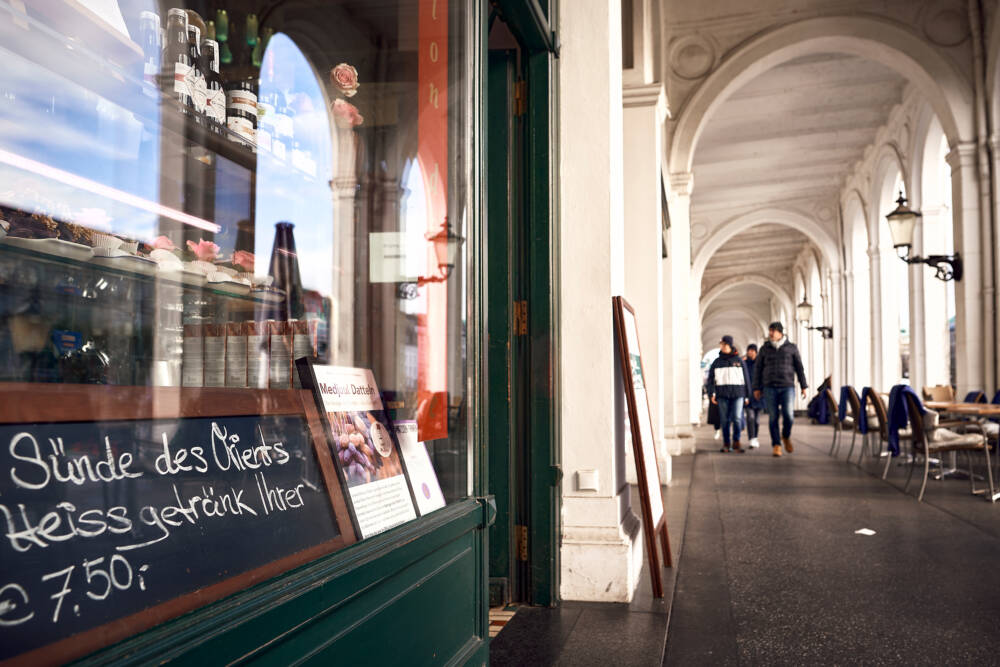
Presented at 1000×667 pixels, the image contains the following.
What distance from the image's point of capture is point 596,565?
11.0 ft

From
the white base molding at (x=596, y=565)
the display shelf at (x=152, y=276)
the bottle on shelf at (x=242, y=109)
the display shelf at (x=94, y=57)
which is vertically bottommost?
the white base molding at (x=596, y=565)

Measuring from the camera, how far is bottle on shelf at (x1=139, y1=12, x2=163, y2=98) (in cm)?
150

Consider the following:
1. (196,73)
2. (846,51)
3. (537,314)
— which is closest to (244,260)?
(196,73)

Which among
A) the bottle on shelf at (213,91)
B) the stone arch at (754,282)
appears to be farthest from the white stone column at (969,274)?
the stone arch at (754,282)

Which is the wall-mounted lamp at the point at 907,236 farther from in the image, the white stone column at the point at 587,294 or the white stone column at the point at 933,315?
the white stone column at the point at 587,294

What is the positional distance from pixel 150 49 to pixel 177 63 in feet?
0.28

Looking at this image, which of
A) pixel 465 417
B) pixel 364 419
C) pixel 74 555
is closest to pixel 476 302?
pixel 465 417

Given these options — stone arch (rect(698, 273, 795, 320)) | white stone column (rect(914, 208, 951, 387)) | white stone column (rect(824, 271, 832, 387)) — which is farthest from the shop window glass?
stone arch (rect(698, 273, 795, 320))

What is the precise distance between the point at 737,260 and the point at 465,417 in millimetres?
25944

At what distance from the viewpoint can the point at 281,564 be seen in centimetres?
123

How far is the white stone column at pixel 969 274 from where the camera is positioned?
9.28 meters

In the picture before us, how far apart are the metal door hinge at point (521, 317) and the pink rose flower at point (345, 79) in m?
1.43

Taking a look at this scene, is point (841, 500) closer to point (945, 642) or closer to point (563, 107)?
point (945, 642)

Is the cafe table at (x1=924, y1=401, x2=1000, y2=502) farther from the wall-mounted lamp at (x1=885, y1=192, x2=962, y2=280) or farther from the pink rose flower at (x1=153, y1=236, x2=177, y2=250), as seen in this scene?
the pink rose flower at (x1=153, y1=236, x2=177, y2=250)
